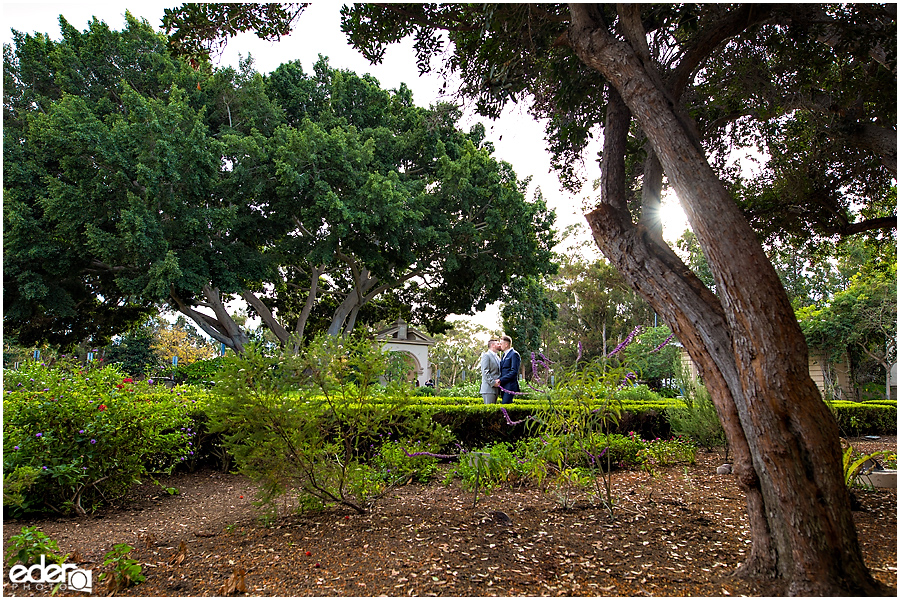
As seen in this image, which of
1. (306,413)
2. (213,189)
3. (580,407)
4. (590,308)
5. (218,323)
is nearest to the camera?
(306,413)

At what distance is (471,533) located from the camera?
10.8 ft

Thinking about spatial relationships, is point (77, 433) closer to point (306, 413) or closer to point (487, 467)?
point (306, 413)

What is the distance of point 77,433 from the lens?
427cm

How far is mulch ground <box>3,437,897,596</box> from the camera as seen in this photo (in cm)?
262

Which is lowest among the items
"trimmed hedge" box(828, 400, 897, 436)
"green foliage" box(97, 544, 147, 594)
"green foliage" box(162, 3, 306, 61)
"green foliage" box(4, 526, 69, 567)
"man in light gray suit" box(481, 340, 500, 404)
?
"trimmed hedge" box(828, 400, 897, 436)

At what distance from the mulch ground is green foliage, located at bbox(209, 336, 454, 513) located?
30 cm

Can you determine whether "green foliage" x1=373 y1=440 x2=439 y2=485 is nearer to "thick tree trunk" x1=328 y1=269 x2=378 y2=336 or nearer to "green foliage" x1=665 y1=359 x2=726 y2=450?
"green foliage" x1=665 y1=359 x2=726 y2=450

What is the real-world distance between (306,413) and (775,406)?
2.65m

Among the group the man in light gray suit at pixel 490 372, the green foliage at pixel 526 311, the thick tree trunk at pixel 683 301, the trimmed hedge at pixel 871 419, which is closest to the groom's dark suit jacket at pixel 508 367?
the man in light gray suit at pixel 490 372

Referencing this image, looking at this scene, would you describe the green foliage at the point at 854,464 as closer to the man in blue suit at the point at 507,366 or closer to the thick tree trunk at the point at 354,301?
the man in blue suit at the point at 507,366

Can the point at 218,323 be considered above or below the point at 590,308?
below

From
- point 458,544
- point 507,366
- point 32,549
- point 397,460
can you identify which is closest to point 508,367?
point 507,366

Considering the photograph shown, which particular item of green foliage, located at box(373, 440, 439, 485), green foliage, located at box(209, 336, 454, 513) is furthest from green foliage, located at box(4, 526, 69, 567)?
green foliage, located at box(373, 440, 439, 485)

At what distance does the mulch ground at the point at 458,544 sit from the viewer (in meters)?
2.62
